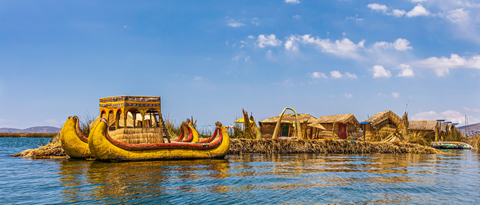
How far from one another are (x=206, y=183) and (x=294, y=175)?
10.1 feet

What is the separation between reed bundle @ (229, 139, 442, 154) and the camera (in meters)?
21.7

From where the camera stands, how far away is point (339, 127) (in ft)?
106

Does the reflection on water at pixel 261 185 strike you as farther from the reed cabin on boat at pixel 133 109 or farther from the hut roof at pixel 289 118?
the hut roof at pixel 289 118

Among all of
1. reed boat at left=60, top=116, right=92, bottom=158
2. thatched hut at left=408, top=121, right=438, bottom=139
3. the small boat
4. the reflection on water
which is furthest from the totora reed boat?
thatched hut at left=408, top=121, right=438, bottom=139

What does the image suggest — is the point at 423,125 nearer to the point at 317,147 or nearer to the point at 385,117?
the point at 385,117

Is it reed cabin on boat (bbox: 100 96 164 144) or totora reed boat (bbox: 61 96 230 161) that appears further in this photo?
reed cabin on boat (bbox: 100 96 164 144)

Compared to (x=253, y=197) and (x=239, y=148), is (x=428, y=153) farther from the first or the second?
(x=253, y=197)

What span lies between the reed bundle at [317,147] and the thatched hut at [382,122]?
6404 millimetres

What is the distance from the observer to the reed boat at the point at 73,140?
1571 centimetres

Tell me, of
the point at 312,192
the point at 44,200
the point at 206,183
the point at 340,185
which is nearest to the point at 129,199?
the point at 44,200

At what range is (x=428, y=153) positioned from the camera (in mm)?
25250

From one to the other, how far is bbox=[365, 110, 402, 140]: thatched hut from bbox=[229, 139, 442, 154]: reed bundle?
640cm

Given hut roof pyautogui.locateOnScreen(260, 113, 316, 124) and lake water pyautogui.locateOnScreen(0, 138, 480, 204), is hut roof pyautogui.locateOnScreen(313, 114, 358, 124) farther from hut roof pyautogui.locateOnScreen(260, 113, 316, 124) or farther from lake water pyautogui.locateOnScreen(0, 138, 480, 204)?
lake water pyautogui.locateOnScreen(0, 138, 480, 204)

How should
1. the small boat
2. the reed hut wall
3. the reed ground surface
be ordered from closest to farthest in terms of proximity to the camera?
the reed ground surface
the reed hut wall
the small boat
